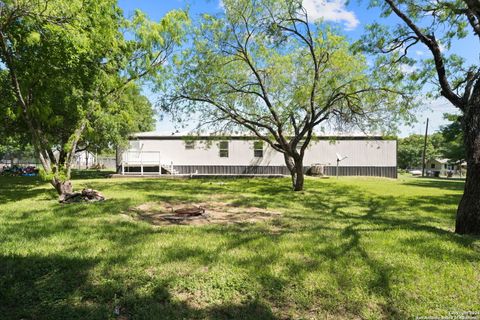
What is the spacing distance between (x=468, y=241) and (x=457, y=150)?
39067mm

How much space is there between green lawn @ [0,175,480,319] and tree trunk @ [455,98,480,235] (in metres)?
0.40

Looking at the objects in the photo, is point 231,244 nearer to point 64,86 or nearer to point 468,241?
point 468,241

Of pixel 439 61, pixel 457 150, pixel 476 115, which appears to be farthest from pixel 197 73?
pixel 457 150

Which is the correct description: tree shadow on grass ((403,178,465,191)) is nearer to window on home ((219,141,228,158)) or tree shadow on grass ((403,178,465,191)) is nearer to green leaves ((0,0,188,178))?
window on home ((219,141,228,158))

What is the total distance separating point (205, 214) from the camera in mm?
7871

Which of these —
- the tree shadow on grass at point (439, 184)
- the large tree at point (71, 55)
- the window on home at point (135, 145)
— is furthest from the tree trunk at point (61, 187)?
the tree shadow on grass at point (439, 184)

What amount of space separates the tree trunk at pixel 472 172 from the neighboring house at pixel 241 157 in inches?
698

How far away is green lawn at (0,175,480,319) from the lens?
10.2ft

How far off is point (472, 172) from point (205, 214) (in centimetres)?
534

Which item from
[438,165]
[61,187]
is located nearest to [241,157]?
[61,187]

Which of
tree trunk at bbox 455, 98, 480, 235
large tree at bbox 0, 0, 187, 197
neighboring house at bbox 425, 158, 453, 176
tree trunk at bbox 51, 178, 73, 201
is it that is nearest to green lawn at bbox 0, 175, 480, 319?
tree trunk at bbox 455, 98, 480, 235

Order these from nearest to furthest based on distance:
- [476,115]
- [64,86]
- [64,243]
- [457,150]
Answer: [64,243] < [476,115] < [64,86] < [457,150]

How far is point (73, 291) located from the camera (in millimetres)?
3344

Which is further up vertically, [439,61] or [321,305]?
[439,61]
